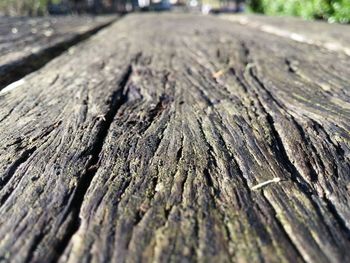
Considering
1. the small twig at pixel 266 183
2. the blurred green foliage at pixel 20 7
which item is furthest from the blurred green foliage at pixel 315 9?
the blurred green foliage at pixel 20 7

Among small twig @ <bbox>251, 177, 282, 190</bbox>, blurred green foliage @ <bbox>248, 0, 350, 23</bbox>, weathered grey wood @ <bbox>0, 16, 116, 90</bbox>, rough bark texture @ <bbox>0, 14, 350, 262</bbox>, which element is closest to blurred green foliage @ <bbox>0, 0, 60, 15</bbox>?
blurred green foliage @ <bbox>248, 0, 350, 23</bbox>

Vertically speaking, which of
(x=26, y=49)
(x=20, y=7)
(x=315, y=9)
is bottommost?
(x=20, y=7)

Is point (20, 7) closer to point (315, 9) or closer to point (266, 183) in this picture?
point (315, 9)

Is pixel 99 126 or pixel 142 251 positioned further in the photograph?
pixel 99 126

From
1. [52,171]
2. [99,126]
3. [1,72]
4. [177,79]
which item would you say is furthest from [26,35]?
[52,171]

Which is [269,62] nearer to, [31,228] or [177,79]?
[177,79]

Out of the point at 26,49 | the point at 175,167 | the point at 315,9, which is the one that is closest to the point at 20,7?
the point at 315,9
